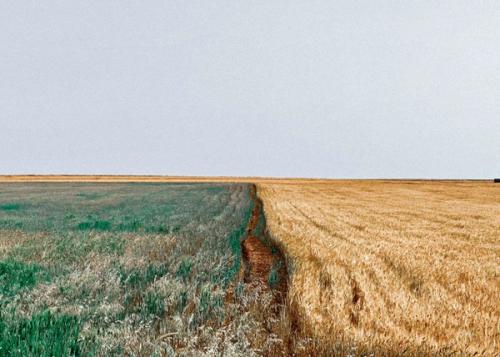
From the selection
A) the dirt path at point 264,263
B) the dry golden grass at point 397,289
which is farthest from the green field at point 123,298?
the dry golden grass at point 397,289

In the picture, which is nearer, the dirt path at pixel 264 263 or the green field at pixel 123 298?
the green field at pixel 123 298

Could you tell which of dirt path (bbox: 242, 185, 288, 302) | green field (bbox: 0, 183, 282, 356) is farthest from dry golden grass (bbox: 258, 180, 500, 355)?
green field (bbox: 0, 183, 282, 356)

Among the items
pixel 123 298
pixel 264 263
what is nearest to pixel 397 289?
pixel 264 263

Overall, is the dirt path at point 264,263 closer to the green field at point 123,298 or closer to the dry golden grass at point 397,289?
the dry golden grass at point 397,289

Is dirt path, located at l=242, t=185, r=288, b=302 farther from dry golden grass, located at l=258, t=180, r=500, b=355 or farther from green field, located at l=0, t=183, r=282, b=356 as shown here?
green field, located at l=0, t=183, r=282, b=356

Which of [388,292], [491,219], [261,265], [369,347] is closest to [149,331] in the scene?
[369,347]

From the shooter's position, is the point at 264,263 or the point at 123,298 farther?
Answer: the point at 264,263

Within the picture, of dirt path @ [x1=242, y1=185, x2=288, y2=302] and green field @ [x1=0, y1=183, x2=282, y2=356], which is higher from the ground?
green field @ [x1=0, y1=183, x2=282, y2=356]

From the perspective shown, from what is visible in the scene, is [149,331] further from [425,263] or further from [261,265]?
[425,263]

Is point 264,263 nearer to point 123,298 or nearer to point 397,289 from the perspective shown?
point 397,289

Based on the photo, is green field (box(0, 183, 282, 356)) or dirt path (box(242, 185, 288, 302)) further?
dirt path (box(242, 185, 288, 302))

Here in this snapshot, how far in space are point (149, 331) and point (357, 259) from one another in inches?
221

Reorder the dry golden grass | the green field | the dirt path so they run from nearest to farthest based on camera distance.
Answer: the green field
the dry golden grass
the dirt path

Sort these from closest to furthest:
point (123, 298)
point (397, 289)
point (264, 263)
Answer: point (123, 298) < point (397, 289) < point (264, 263)
